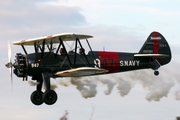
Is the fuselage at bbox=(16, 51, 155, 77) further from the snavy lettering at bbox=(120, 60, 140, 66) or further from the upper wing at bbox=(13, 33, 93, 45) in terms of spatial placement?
the upper wing at bbox=(13, 33, 93, 45)

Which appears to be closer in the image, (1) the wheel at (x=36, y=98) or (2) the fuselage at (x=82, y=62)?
(2) the fuselage at (x=82, y=62)

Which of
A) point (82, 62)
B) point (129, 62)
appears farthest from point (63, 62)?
point (129, 62)

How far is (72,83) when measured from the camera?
35.3 metres

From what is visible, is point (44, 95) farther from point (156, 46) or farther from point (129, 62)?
point (156, 46)

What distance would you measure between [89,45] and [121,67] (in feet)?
8.23

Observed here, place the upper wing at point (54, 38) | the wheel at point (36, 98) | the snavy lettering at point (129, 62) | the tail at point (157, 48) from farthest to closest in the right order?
1. the tail at point (157, 48)
2. the snavy lettering at point (129, 62)
3. the wheel at point (36, 98)
4. the upper wing at point (54, 38)

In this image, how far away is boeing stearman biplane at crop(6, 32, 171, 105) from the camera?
1305 inches

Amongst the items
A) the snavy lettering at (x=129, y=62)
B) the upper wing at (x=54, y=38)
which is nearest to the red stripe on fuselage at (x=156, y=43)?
the snavy lettering at (x=129, y=62)

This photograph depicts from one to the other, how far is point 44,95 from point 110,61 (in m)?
3.79

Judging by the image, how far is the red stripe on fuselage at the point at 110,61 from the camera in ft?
114

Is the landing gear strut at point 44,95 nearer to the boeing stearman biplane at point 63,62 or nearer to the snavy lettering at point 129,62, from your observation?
the boeing stearman biplane at point 63,62

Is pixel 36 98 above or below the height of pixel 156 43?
below

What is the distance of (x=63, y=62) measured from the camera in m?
33.8

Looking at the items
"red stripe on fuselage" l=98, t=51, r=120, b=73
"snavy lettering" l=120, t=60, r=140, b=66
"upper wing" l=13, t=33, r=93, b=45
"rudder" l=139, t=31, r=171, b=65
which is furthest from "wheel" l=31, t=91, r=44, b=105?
"rudder" l=139, t=31, r=171, b=65
